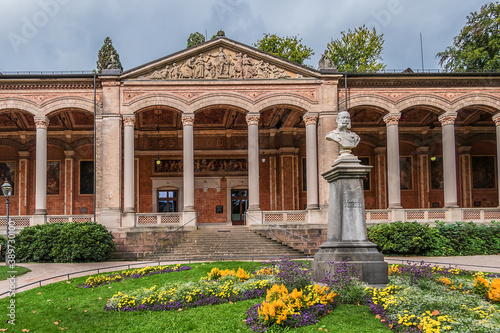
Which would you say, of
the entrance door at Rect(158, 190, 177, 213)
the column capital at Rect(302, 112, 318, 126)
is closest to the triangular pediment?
the column capital at Rect(302, 112, 318, 126)

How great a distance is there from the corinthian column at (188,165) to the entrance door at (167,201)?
7.67 meters

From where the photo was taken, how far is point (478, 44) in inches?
1550

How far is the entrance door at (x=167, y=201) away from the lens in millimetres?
33344

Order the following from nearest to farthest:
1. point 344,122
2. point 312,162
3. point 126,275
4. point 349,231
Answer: point 349,231 < point 344,122 < point 126,275 < point 312,162

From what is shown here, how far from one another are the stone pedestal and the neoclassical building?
14481 millimetres

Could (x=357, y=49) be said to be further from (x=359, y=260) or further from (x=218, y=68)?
(x=359, y=260)

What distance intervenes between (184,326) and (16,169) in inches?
1099

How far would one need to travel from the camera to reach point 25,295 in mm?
12586

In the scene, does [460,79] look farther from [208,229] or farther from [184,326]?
[184,326]

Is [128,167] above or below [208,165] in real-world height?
below

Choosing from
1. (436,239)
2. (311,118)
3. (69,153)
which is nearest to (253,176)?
(311,118)

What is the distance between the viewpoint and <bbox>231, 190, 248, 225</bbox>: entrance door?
33562 millimetres

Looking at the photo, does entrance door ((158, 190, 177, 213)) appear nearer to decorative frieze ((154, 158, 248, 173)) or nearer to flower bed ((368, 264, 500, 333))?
decorative frieze ((154, 158, 248, 173))

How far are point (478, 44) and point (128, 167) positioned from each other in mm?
30464
